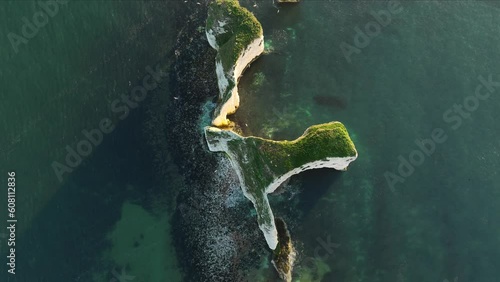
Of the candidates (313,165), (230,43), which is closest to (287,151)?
(313,165)

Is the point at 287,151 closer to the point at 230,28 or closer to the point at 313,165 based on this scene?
the point at 313,165

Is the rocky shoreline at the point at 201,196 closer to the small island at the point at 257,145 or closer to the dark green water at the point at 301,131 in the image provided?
the dark green water at the point at 301,131

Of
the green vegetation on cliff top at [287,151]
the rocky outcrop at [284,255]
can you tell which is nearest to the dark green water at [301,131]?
the rocky outcrop at [284,255]

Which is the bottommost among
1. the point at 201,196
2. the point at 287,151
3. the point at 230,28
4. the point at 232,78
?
the point at 201,196

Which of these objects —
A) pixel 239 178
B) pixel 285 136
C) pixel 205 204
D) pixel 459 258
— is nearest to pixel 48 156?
pixel 205 204

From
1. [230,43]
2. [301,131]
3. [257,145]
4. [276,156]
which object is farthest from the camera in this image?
[301,131]

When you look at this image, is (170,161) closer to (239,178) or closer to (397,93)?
(239,178)
